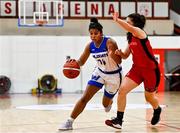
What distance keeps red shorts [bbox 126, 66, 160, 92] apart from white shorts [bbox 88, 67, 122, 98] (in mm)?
412

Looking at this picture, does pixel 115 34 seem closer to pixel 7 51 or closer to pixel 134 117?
pixel 7 51

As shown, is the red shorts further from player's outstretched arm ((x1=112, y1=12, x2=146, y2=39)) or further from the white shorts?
player's outstretched arm ((x1=112, y1=12, x2=146, y2=39))

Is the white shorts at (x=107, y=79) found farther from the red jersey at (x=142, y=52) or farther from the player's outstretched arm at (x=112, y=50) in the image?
the red jersey at (x=142, y=52)

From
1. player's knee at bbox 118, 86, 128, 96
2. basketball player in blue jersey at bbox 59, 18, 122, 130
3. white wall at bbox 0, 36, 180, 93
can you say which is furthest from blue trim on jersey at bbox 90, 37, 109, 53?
white wall at bbox 0, 36, 180, 93

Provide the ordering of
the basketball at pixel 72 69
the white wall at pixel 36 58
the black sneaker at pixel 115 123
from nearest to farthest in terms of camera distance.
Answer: the black sneaker at pixel 115 123, the basketball at pixel 72 69, the white wall at pixel 36 58

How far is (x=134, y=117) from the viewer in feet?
29.6

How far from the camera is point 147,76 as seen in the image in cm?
717

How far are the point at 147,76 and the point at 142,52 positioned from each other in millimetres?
425

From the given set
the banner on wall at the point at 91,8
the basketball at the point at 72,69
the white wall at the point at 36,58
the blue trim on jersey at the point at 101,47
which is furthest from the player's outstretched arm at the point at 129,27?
the banner on wall at the point at 91,8

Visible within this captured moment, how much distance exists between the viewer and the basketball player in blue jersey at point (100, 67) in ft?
23.9

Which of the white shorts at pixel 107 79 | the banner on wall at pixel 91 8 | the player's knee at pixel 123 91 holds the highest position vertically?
the banner on wall at pixel 91 8

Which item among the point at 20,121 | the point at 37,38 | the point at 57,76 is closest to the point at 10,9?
the point at 37,38

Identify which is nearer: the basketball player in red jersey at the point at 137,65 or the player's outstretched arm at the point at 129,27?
the player's outstretched arm at the point at 129,27

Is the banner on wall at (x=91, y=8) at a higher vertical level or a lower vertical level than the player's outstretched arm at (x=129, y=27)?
higher
